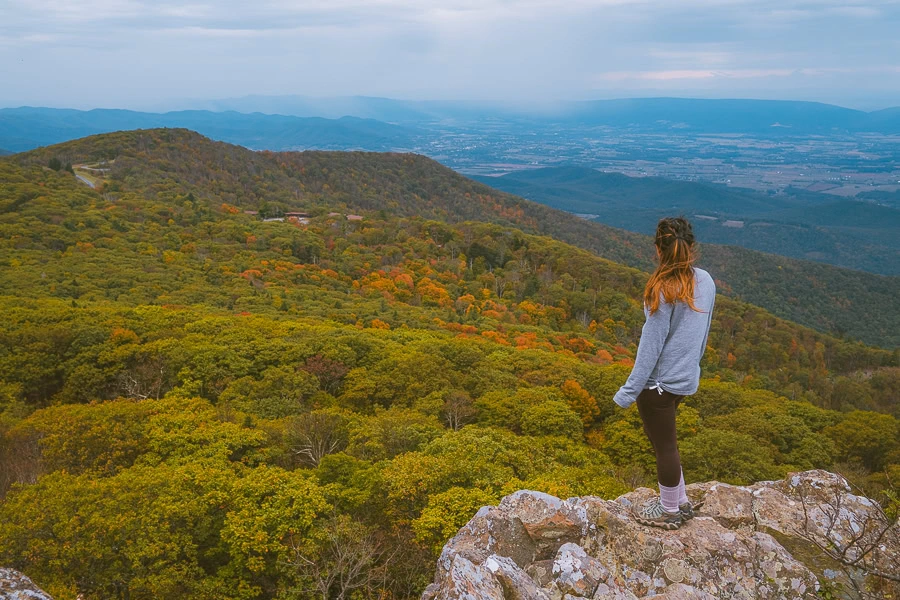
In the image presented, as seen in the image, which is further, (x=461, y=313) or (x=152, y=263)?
(x=461, y=313)

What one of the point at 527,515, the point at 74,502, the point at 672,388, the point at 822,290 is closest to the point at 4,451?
the point at 74,502

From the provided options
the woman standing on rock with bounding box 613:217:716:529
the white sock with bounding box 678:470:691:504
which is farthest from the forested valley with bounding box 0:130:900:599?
the woman standing on rock with bounding box 613:217:716:529

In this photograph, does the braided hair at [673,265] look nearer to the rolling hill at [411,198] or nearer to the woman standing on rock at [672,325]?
the woman standing on rock at [672,325]

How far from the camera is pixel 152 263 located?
48688 millimetres

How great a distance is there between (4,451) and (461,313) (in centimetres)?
4180

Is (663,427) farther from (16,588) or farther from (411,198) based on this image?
(411,198)

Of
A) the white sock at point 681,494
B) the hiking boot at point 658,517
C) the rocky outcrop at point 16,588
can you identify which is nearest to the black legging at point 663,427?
the white sock at point 681,494

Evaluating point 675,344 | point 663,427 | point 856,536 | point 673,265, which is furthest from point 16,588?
point 856,536

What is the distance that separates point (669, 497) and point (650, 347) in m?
1.94

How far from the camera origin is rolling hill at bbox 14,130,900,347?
104375 millimetres

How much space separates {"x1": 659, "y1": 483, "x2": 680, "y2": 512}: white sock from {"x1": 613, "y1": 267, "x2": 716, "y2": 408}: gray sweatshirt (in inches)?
51.6

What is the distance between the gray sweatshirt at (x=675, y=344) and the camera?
526 cm

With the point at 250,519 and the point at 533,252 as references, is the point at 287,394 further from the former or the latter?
the point at 533,252

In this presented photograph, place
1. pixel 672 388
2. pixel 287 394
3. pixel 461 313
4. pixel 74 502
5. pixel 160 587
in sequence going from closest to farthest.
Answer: pixel 672 388
pixel 160 587
pixel 74 502
pixel 287 394
pixel 461 313
